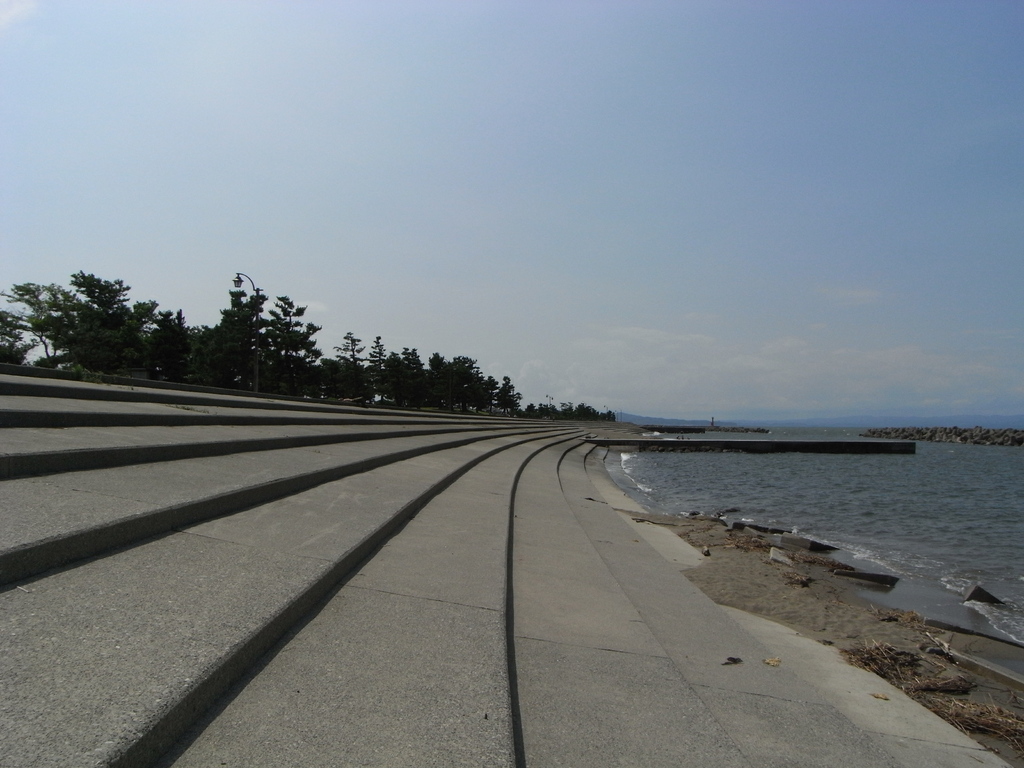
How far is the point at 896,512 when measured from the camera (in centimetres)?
1850

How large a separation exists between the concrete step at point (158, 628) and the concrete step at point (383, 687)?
0.04 m

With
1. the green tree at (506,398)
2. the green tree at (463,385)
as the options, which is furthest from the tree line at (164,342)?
the green tree at (506,398)

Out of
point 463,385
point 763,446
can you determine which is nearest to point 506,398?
point 463,385

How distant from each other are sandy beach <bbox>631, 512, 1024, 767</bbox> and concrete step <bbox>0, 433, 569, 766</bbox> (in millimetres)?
3897

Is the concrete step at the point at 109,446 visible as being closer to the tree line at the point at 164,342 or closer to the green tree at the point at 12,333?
the tree line at the point at 164,342

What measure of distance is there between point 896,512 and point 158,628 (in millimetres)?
20717

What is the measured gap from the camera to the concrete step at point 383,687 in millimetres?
2156

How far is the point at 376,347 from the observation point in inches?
2312

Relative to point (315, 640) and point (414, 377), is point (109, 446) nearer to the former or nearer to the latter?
point (315, 640)

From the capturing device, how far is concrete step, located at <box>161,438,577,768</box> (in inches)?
84.9

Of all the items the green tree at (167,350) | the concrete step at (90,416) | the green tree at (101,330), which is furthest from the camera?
the green tree at (167,350)

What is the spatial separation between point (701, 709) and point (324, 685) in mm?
1928

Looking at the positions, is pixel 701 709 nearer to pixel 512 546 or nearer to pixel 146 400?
pixel 512 546

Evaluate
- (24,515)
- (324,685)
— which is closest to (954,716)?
(324,685)
